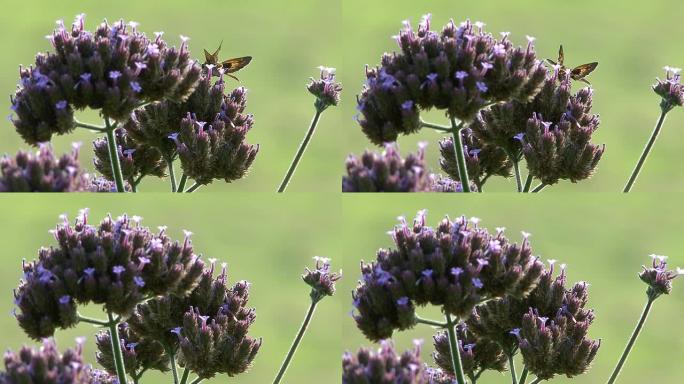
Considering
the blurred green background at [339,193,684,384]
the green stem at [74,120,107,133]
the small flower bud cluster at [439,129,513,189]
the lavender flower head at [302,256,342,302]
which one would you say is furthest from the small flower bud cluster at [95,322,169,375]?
the blurred green background at [339,193,684,384]

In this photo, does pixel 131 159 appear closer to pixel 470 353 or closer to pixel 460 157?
pixel 460 157

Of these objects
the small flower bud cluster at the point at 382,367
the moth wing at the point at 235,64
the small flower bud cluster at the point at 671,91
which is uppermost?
the small flower bud cluster at the point at 671,91

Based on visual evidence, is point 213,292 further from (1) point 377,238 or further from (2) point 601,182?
(2) point 601,182

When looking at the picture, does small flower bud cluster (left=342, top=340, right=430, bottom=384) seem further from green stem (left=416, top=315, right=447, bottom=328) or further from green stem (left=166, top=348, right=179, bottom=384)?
green stem (left=166, top=348, right=179, bottom=384)

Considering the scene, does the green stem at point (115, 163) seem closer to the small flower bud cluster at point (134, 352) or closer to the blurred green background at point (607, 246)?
the small flower bud cluster at point (134, 352)

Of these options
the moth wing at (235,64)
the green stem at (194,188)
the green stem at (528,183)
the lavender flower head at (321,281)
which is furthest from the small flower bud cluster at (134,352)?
the green stem at (528,183)

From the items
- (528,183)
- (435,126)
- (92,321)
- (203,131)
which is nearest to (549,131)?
(528,183)

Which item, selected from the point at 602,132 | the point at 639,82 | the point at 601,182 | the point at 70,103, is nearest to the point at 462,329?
the point at 70,103

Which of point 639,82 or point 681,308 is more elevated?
point 639,82
